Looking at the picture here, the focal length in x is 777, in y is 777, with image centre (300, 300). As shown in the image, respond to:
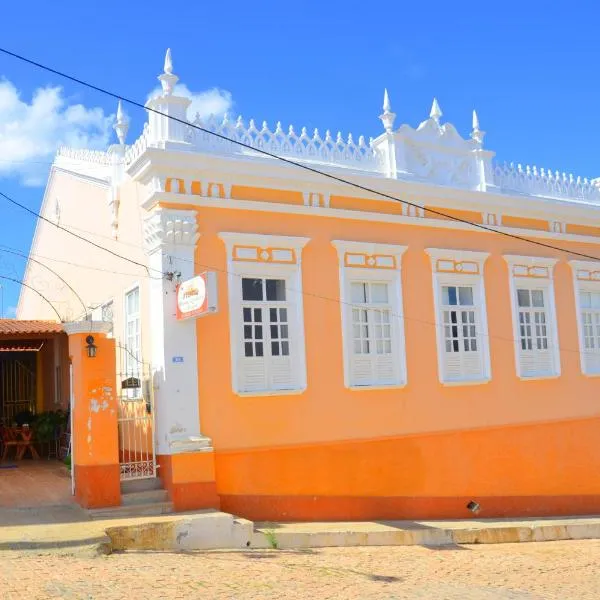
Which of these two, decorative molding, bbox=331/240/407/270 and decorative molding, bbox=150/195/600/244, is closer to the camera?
decorative molding, bbox=150/195/600/244

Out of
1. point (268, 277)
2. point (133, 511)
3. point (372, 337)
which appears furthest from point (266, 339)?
point (133, 511)

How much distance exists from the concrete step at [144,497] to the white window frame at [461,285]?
492cm

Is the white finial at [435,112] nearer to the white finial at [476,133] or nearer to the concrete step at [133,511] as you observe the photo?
the white finial at [476,133]

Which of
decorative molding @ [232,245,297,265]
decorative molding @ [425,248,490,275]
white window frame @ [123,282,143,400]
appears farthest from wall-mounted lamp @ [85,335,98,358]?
decorative molding @ [425,248,490,275]

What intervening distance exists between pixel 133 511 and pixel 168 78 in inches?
229

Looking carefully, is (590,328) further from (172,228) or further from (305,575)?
(305,575)

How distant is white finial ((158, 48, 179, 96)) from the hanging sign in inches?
110

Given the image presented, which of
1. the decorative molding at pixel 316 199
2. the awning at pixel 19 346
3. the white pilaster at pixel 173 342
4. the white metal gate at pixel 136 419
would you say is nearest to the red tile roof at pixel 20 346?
the awning at pixel 19 346

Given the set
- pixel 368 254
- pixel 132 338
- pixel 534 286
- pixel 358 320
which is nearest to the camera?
pixel 132 338

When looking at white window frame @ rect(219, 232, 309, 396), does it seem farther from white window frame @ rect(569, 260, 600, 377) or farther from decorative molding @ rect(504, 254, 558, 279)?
white window frame @ rect(569, 260, 600, 377)

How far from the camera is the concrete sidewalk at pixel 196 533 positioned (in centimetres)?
821

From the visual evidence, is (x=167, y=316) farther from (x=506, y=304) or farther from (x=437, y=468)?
(x=506, y=304)

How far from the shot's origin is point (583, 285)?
583 inches

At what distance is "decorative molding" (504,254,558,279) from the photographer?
13.7 meters
